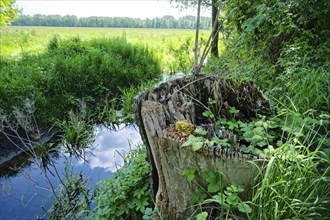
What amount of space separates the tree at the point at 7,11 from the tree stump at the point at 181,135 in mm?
9728

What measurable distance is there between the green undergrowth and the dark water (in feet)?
3.04

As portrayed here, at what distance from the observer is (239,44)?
4738 millimetres

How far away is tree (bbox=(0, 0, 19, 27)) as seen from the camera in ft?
31.5

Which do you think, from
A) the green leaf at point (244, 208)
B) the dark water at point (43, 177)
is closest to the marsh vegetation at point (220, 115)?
the green leaf at point (244, 208)

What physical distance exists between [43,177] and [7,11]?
28.2 feet

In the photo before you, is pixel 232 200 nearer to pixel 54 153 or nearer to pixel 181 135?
pixel 181 135

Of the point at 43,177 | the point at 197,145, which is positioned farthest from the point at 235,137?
the point at 43,177

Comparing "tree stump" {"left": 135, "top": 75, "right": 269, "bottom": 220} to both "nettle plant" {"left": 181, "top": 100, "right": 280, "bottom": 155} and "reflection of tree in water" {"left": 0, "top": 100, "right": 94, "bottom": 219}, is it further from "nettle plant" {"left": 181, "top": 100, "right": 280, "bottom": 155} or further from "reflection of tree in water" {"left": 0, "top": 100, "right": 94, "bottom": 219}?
"reflection of tree in water" {"left": 0, "top": 100, "right": 94, "bottom": 219}

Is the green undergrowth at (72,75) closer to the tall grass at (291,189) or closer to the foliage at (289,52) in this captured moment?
the foliage at (289,52)

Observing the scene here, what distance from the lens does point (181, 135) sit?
170 cm

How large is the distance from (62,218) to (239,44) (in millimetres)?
3877

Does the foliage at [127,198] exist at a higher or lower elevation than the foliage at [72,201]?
higher

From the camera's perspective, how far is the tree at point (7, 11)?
9.59 meters

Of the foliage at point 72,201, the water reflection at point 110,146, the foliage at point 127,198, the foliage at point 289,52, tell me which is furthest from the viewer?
the water reflection at point 110,146
